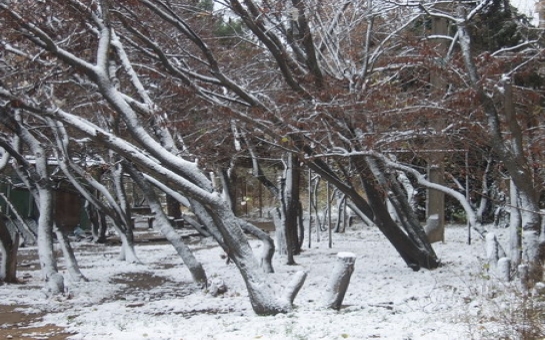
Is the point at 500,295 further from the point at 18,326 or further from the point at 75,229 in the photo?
the point at 75,229

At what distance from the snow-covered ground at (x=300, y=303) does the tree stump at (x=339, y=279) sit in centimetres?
13

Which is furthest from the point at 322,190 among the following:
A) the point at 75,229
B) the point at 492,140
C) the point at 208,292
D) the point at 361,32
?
the point at 492,140

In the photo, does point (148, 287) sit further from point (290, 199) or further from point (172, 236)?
point (290, 199)

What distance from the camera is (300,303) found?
7328 millimetres

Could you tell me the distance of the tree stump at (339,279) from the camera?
6574 millimetres

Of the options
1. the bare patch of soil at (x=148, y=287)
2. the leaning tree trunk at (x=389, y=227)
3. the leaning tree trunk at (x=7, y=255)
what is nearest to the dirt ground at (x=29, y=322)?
the bare patch of soil at (x=148, y=287)

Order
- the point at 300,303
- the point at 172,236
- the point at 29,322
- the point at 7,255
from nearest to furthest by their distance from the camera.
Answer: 1. the point at 300,303
2. the point at 29,322
3. the point at 172,236
4. the point at 7,255

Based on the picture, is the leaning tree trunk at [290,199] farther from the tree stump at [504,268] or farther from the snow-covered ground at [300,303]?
the tree stump at [504,268]

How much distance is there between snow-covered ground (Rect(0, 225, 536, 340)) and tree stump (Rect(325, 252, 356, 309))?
134 millimetres

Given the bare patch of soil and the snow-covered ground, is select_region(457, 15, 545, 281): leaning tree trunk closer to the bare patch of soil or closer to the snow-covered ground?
the snow-covered ground

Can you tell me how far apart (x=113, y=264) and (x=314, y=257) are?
499 centimetres

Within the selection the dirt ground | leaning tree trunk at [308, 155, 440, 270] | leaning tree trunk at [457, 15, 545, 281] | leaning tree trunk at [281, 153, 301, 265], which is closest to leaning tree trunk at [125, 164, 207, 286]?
the dirt ground

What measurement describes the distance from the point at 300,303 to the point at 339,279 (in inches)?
35.9

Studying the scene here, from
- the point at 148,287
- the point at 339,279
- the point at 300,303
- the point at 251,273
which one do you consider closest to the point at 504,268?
the point at 339,279
